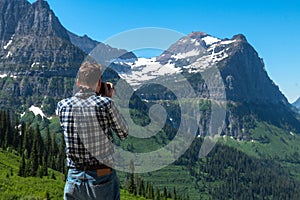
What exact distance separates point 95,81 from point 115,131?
101 centimetres

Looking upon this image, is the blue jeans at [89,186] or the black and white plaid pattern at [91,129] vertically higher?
the black and white plaid pattern at [91,129]

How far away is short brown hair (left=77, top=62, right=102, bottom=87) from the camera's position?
7645 millimetres

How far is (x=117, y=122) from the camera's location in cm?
748

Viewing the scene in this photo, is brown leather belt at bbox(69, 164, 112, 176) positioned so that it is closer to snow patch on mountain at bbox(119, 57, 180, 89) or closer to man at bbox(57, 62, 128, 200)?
man at bbox(57, 62, 128, 200)

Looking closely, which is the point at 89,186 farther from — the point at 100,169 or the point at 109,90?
the point at 109,90

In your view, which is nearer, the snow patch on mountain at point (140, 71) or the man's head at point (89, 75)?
the man's head at point (89, 75)

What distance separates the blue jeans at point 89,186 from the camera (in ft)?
25.5

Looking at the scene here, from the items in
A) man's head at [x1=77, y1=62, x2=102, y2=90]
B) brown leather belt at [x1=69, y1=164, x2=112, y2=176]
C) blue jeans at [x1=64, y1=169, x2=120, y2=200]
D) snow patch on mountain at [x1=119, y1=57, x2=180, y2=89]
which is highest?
snow patch on mountain at [x1=119, y1=57, x2=180, y2=89]

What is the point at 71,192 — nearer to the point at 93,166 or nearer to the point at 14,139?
the point at 93,166

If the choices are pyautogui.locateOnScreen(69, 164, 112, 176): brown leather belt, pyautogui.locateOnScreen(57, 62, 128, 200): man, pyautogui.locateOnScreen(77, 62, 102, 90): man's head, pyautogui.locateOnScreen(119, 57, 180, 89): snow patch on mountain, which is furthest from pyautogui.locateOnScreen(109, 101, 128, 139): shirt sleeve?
pyautogui.locateOnScreen(119, 57, 180, 89): snow patch on mountain

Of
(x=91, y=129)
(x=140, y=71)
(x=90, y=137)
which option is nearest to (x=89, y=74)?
(x=91, y=129)

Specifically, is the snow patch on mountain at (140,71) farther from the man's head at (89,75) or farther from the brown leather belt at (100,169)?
A: the brown leather belt at (100,169)

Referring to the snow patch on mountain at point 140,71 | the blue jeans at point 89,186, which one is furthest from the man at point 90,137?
the snow patch on mountain at point 140,71

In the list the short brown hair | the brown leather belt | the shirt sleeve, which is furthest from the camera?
the brown leather belt
